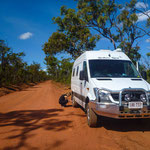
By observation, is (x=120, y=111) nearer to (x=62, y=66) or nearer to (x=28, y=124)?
(x=28, y=124)

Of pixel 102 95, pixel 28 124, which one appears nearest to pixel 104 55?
pixel 102 95

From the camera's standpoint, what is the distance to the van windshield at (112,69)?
607cm

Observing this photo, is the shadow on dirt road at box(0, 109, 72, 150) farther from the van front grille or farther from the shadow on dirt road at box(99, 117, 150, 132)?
the van front grille

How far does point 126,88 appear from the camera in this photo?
4.81m

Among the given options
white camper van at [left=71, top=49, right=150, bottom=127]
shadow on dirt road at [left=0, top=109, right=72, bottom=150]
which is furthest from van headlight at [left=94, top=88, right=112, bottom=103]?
shadow on dirt road at [left=0, top=109, right=72, bottom=150]

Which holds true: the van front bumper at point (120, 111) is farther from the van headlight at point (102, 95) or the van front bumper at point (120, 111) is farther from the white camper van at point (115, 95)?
the van headlight at point (102, 95)

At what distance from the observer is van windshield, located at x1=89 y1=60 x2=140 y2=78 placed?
6.07 m

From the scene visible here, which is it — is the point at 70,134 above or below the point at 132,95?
below

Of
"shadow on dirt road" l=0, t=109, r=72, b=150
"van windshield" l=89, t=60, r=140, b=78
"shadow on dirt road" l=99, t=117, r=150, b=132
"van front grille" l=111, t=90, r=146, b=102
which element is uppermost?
"van windshield" l=89, t=60, r=140, b=78

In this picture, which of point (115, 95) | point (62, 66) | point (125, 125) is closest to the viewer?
point (115, 95)

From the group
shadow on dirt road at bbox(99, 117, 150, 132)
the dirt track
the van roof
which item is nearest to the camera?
the dirt track

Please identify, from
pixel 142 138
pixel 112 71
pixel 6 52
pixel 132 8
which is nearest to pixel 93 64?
pixel 112 71

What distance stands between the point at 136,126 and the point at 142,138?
115 centimetres

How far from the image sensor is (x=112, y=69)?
6289 millimetres
